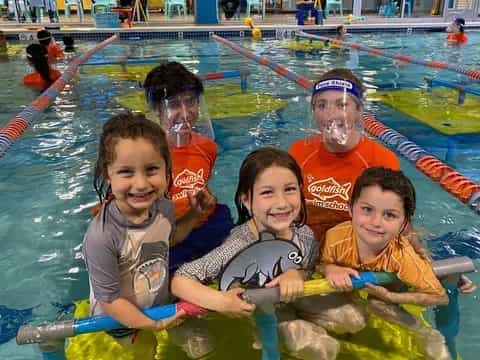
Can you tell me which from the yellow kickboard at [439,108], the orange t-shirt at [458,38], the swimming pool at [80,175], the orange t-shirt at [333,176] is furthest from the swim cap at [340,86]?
the orange t-shirt at [458,38]

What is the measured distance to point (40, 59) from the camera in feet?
26.8

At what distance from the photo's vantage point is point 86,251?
1957mm

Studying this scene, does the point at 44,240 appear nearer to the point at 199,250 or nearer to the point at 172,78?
the point at 199,250

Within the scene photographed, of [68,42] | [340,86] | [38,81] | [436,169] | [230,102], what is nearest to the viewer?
[340,86]

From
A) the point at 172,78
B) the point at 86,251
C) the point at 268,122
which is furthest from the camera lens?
the point at 268,122

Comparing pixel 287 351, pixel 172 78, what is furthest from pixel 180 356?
pixel 172 78

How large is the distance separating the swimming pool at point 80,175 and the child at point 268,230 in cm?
112

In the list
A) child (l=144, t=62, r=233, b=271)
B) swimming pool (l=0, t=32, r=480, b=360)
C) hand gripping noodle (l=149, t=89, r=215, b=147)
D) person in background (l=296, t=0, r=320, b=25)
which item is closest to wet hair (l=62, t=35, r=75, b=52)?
swimming pool (l=0, t=32, r=480, b=360)

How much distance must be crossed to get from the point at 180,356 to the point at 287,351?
59cm

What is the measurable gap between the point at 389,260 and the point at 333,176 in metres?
0.75

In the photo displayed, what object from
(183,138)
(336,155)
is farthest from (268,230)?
(183,138)

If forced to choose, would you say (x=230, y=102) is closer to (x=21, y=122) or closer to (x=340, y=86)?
(x=21, y=122)

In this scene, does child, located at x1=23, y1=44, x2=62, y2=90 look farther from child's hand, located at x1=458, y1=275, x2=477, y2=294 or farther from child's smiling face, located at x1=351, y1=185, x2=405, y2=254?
child's hand, located at x1=458, y1=275, x2=477, y2=294

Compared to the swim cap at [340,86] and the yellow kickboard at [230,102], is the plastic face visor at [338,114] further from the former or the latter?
the yellow kickboard at [230,102]
